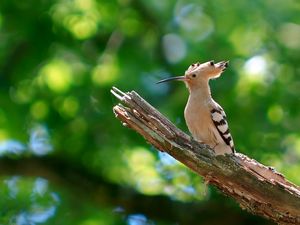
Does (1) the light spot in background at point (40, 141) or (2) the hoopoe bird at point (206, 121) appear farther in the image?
(1) the light spot in background at point (40, 141)

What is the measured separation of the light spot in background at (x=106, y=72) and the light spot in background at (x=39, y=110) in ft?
2.38

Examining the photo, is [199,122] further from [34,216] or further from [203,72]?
→ [34,216]

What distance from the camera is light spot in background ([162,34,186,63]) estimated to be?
31.6ft

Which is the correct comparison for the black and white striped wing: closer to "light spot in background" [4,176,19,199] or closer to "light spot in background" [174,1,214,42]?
"light spot in background" [174,1,214,42]

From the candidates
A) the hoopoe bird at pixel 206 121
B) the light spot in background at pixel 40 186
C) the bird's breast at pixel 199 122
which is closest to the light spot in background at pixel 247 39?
the light spot in background at pixel 40 186

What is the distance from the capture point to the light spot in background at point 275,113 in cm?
913

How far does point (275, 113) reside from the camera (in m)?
9.20

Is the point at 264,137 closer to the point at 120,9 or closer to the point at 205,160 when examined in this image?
the point at 120,9

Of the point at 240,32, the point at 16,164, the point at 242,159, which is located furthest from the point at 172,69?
the point at 242,159

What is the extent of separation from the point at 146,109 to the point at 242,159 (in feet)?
2.56

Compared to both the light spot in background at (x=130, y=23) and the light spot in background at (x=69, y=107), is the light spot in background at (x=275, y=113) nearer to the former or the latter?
the light spot in background at (x=130, y=23)

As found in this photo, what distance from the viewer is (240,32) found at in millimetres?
9383

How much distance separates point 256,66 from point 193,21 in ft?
3.14

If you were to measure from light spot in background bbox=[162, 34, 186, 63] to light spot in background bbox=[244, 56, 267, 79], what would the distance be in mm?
787
